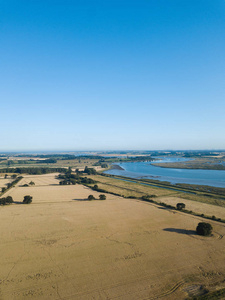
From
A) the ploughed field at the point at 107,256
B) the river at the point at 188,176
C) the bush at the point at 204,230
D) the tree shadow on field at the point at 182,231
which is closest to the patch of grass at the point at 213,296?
the ploughed field at the point at 107,256

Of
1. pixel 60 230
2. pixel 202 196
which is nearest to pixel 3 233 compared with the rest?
pixel 60 230

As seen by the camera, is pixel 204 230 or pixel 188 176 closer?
pixel 204 230

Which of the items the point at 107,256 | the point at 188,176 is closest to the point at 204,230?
the point at 107,256

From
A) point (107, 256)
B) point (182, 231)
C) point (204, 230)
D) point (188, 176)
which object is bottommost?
point (188, 176)

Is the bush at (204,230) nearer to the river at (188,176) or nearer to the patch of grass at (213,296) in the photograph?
the patch of grass at (213,296)

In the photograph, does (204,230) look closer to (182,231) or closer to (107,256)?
(182,231)

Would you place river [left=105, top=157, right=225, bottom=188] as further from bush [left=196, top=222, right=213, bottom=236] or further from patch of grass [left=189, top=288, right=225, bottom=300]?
patch of grass [left=189, top=288, right=225, bottom=300]

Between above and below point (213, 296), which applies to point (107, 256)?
above

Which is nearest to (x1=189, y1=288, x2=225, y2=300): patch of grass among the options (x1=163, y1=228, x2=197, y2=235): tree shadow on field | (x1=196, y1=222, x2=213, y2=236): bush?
(x1=196, y1=222, x2=213, y2=236): bush
